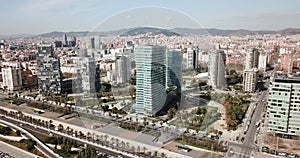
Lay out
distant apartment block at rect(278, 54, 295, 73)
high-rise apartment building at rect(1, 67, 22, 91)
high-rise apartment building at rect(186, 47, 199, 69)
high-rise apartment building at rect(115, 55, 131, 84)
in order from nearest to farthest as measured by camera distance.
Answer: high-rise apartment building at rect(115, 55, 131, 84) → high-rise apartment building at rect(1, 67, 22, 91) → high-rise apartment building at rect(186, 47, 199, 69) → distant apartment block at rect(278, 54, 295, 73)

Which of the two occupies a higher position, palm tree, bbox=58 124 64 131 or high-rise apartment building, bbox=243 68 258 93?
high-rise apartment building, bbox=243 68 258 93

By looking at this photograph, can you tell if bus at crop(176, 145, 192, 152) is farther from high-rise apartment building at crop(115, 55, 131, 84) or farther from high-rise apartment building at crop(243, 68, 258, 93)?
high-rise apartment building at crop(243, 68, 258, 93)

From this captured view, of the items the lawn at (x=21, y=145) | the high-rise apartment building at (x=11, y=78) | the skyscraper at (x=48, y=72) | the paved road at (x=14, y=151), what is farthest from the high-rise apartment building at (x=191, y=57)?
the paved road at (x=14, y=151)

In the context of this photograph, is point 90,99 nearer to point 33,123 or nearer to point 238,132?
point 33,123

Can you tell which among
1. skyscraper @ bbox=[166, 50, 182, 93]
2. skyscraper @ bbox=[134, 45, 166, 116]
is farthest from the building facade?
skyscraper @ bbox=[134, 45, 166, 116]

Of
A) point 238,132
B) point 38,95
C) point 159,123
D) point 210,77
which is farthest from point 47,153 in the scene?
point 210,77

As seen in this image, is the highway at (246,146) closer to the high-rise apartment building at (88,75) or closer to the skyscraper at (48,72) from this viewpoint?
the high-rise apartment building at (88,75)

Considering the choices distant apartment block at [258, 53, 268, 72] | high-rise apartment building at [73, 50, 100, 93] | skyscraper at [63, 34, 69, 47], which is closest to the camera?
high-rise apartment building at [73, 50, 100, 93]
